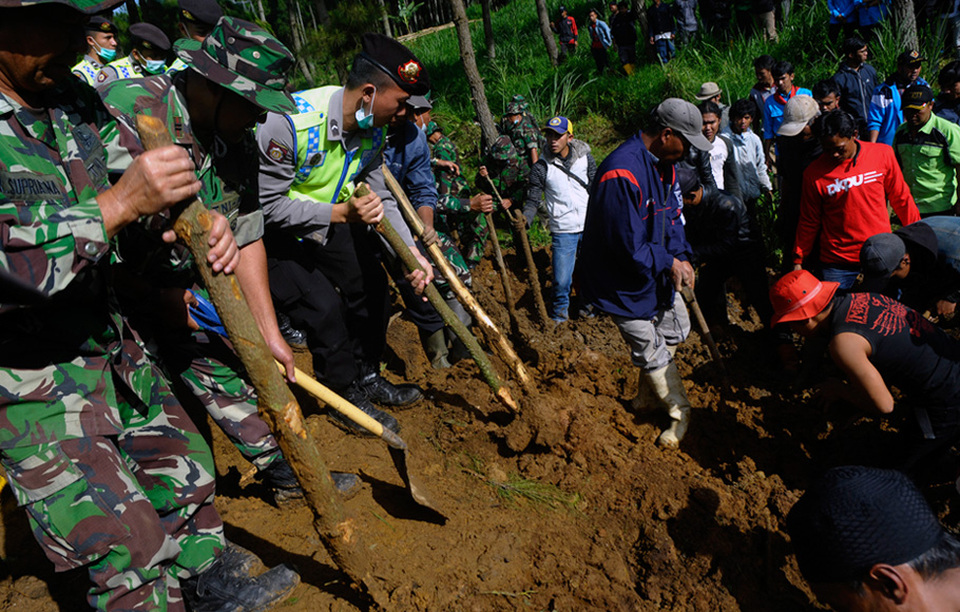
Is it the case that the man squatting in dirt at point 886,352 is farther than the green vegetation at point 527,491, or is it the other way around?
the green vegetation at point 527,491

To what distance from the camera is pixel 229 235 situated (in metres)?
1.88

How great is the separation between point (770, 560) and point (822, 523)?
1.37 metres

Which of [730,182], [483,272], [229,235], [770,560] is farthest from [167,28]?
[770,560]

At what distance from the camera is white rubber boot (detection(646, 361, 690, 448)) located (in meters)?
3.96

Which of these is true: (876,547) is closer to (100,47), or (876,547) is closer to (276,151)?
(276,151)

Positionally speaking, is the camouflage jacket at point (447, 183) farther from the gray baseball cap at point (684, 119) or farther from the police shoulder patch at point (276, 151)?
the police shoulder patch at point (276, 151)

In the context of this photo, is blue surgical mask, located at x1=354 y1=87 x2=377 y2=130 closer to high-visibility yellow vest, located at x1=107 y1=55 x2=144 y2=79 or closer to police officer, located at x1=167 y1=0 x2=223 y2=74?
police officer, located at x1=167 y1=0 x2=223 y2=74

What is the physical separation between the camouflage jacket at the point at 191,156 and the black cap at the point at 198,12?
2.77 metres

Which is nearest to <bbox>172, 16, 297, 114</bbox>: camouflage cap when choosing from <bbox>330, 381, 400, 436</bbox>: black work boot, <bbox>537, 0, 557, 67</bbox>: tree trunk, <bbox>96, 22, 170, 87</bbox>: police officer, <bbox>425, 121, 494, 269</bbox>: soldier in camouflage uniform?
<bbox>330, 381, 400, 436</bbox>: black work boot

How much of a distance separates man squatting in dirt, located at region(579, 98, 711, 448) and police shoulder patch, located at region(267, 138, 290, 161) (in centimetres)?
174

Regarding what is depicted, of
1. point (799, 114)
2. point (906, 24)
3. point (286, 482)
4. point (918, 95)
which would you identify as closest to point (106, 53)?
point (286, 482)

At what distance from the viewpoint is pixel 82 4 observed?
5.37ft

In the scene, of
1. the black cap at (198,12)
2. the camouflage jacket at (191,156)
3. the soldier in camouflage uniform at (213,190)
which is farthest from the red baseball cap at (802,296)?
the black cap at (198,12)

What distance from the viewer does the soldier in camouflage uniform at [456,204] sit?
5.83m
